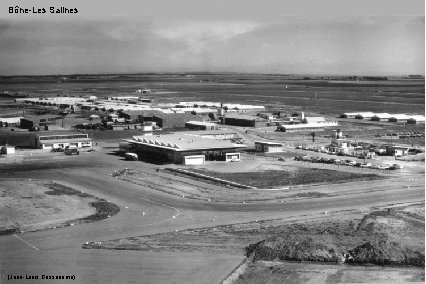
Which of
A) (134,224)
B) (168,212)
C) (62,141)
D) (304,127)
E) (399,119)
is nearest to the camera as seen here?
(134,224)

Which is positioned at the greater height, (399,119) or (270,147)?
(399,119)

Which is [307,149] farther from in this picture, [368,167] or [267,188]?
[267,188]

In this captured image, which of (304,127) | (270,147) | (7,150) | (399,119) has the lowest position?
(270,147)

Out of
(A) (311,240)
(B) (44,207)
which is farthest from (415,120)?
(B) (44,207)

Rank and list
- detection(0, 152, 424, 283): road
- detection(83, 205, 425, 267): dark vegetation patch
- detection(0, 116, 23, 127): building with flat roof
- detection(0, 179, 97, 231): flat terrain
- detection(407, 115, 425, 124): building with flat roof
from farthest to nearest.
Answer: detection(407, 115, 425, 124): building with flat roof → detection(0, 116, 23, 127): building with flat roof → detection(0, 179, 97, 231): flat terrain → detection(83, 205, 425, 267): dark vegetation patch → detection(0, 152, 424, 283): road

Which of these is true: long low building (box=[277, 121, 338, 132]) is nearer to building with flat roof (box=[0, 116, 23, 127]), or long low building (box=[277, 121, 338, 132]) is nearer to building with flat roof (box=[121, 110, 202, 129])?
building with flat roof (box=[121, 110, 202, 129])

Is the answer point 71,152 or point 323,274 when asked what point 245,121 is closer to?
point 71,152

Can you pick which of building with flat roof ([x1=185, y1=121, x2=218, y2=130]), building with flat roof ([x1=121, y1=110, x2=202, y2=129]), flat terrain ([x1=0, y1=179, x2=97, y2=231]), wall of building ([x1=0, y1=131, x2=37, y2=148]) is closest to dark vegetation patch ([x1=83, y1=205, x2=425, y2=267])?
flat terrain ([x1=0, y1=179, x2=97, y2=231])
